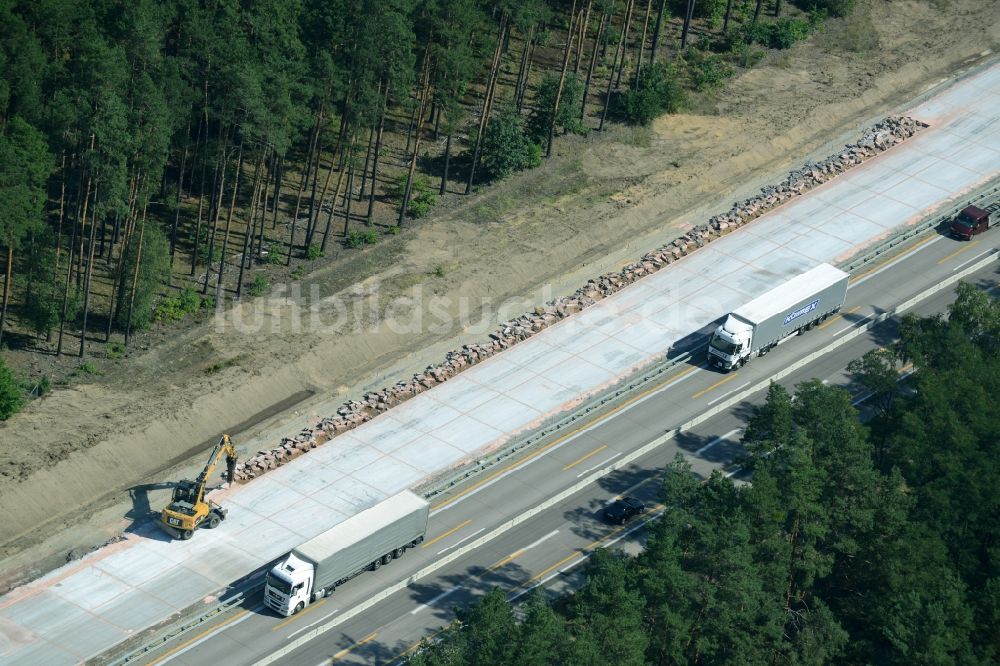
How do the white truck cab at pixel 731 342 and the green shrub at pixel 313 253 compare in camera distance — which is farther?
the green shrub at pixel 313 253

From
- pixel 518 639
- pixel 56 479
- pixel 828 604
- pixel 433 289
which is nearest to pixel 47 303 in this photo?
pixel 56 479

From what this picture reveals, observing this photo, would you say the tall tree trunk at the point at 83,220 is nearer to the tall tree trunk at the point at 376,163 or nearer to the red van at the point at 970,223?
the tall tree trunk at the point at 376,163

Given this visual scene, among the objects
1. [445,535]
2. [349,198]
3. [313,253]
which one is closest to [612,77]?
[349,198]

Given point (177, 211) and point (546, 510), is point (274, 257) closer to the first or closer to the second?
point (177, 211)

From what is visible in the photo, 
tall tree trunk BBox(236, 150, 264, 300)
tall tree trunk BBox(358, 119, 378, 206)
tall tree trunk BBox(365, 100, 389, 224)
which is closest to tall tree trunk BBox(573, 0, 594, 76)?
tall tree trunk BBox(358, 119, 378, 206)

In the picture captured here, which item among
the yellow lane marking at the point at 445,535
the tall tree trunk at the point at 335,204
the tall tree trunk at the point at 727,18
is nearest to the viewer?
the yellow lane marking at the point at 445,535

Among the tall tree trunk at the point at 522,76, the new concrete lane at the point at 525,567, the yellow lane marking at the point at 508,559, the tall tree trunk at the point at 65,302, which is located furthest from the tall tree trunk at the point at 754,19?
the yellow lane marking at the point at 508,559
